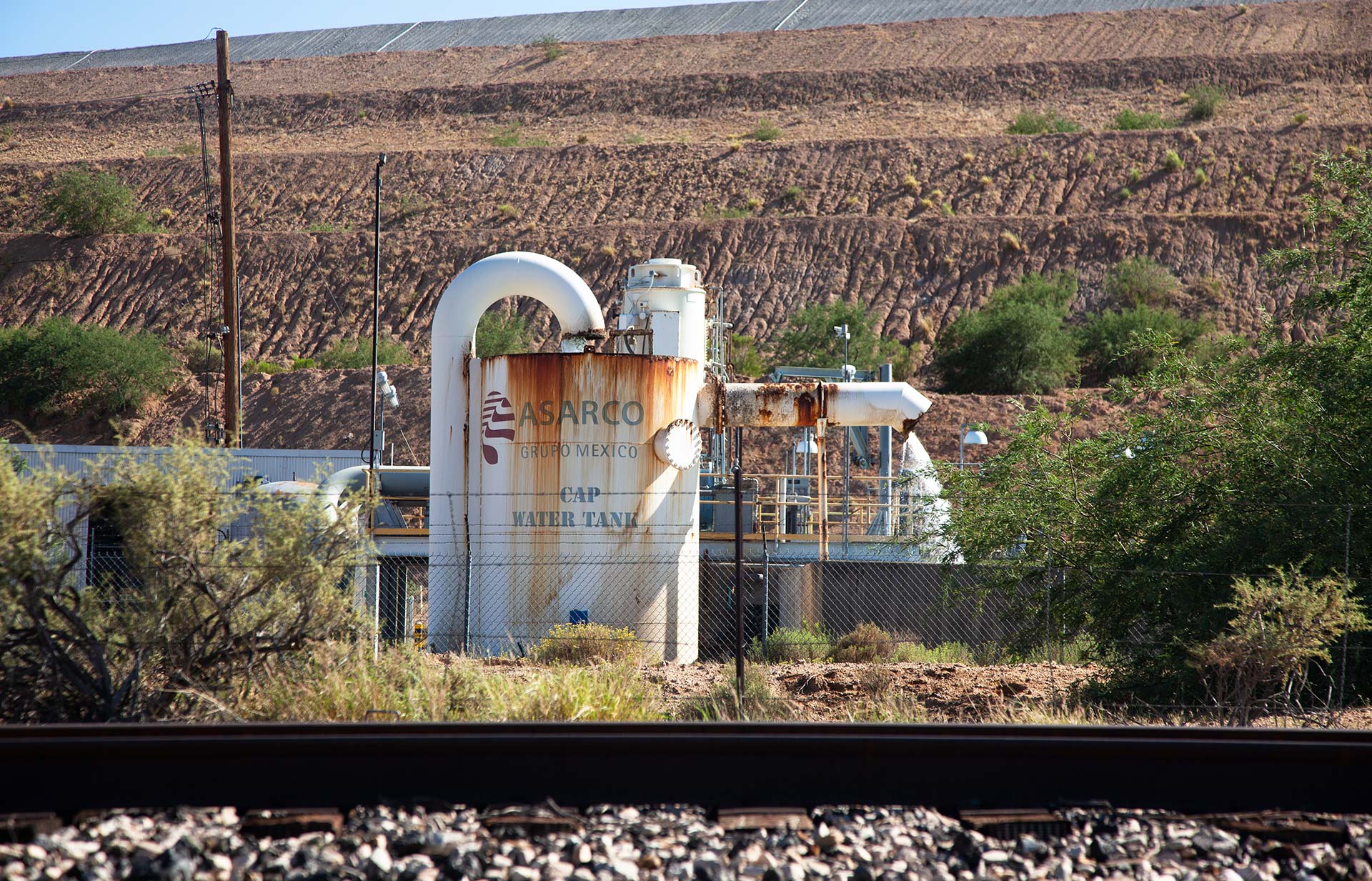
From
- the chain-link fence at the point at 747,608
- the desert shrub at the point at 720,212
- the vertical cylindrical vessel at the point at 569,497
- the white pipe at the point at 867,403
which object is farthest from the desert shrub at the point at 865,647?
the desert shrub at the point at 720,212

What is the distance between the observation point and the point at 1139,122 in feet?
209

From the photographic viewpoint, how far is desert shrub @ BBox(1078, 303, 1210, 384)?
45094mm

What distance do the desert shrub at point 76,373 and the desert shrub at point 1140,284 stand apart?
40.2 m

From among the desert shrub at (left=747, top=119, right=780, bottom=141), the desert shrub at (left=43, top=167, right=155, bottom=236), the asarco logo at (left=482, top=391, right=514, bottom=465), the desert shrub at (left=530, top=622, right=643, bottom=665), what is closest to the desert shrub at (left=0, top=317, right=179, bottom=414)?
the desert shrub at (left=43, top=167, right=155, bottom=236)

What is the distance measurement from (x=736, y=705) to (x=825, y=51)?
7919 cm

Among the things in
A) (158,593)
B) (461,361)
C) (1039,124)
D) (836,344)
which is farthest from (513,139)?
(158,593)

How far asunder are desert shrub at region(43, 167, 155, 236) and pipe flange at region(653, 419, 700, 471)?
5633 cm

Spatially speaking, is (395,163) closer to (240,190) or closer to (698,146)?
(240,190)

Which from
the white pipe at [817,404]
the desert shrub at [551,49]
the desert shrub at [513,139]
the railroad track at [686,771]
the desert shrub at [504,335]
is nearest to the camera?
the railroad track at [686,771]

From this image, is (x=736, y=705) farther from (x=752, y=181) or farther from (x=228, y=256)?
(x=752, y=181)

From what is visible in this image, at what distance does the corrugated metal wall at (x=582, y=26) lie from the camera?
88938 mm

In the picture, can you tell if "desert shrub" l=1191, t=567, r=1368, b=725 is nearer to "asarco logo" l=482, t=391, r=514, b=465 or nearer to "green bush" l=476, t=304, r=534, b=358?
"asarco logo" l=482, t=391, r=514, b=465

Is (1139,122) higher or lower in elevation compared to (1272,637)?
higher

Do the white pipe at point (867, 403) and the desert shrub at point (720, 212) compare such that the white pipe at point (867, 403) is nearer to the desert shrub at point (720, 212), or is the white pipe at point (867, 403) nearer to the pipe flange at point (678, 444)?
the pipe flange at point (678, 444)
